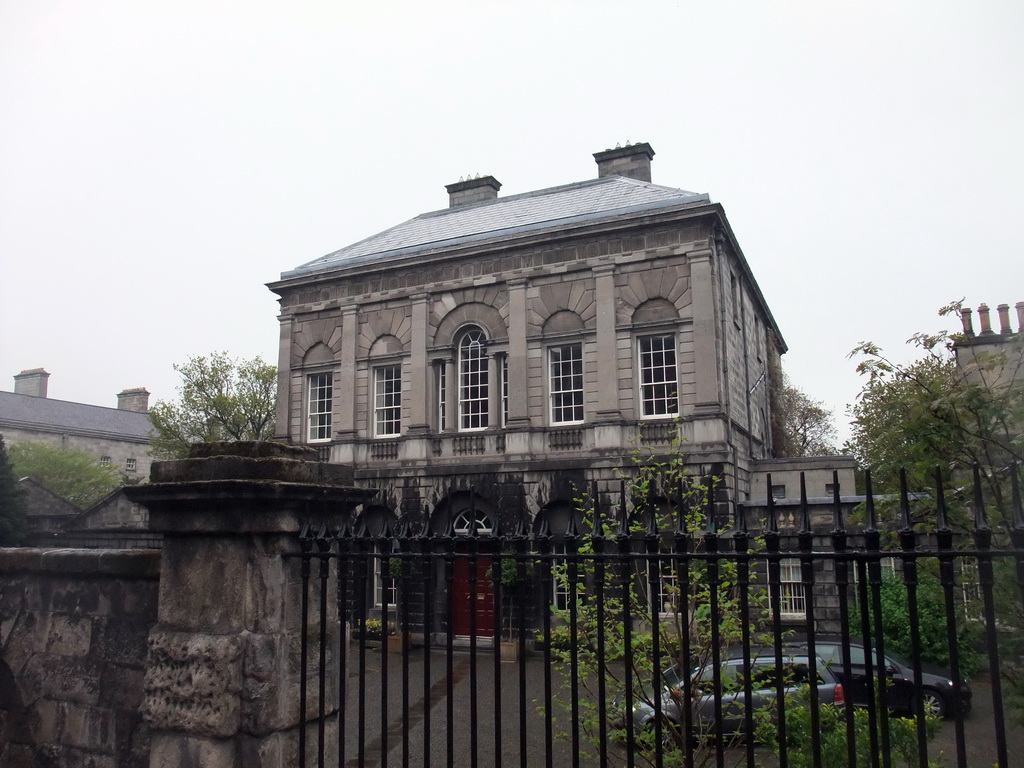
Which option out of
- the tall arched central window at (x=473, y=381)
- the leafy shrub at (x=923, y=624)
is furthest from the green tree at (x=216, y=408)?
the leafy shrub at (x=923, y=624)

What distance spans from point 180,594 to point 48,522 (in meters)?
32.5

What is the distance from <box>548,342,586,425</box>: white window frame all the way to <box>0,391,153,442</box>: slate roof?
37.1 metres

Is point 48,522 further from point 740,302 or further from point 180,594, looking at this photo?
point 180,594

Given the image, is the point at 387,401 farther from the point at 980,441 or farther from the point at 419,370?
the point at 980,441

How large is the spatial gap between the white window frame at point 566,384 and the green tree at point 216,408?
20808 millimetres

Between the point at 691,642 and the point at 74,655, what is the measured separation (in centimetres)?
485

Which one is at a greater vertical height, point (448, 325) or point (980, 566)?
point (448, 325)

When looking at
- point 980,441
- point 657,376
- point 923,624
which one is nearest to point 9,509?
point 657,376

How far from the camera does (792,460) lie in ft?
69.7

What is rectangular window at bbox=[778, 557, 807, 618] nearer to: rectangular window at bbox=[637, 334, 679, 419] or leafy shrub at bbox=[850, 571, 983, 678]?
leafy shrub at bbox=[850, 571, 983, 678]

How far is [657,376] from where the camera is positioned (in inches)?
771

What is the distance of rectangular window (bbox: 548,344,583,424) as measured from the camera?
20.5 m

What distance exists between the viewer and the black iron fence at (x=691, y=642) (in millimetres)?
2703

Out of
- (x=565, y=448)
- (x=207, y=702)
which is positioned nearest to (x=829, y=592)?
(x=565, y=448)
